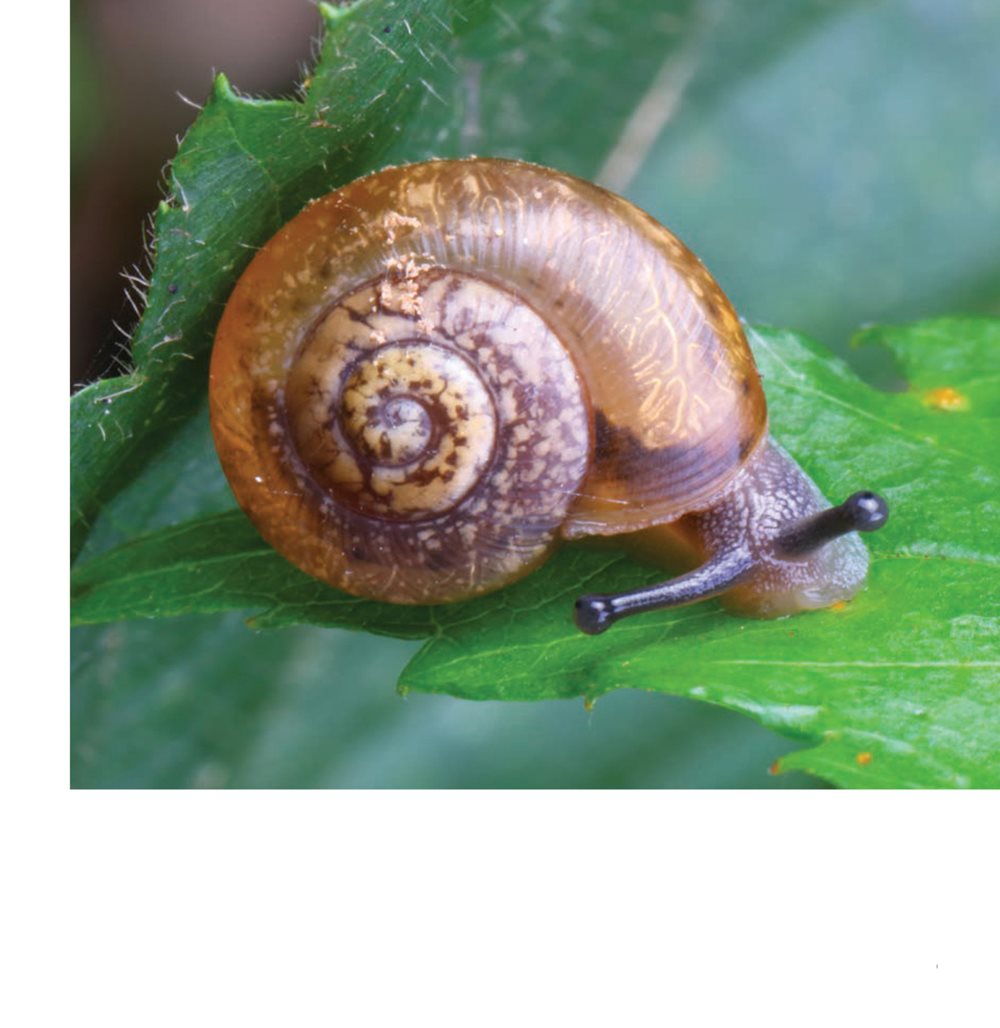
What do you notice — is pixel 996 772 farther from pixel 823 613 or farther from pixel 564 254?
pixel 564 254

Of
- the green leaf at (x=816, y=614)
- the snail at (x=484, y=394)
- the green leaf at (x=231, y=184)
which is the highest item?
the green leaf at (x=231, y=184)

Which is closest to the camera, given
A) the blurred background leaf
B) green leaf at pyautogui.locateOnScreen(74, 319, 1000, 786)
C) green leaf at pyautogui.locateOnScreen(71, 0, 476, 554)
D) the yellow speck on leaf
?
green leaf at pyautogui.locateOnScreen(74, 319, 1000, 786)

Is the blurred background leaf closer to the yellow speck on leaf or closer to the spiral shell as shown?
the spiral shell

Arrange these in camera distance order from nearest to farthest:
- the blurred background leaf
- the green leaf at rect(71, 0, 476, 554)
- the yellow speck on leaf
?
the green leaf at rect(71, 0, 476, 554) → the yellow speck on leaf → the blurred background leaf

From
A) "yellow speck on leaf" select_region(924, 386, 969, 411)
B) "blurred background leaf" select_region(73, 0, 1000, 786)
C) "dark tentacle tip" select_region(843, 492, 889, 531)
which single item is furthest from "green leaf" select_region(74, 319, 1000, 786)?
"blurred background leaf" select_region(73, 0, 1000, 786)

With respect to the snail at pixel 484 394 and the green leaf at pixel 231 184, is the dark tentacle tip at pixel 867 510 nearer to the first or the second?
the snail at pixel 484 394

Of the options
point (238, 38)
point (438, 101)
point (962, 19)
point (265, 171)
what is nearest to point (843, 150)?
point (962, 19)

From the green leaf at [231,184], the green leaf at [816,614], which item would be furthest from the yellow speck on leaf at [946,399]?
the green leaf at [231,184]

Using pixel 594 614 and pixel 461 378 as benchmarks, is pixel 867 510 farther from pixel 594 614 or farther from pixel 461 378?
pixel 461 378
